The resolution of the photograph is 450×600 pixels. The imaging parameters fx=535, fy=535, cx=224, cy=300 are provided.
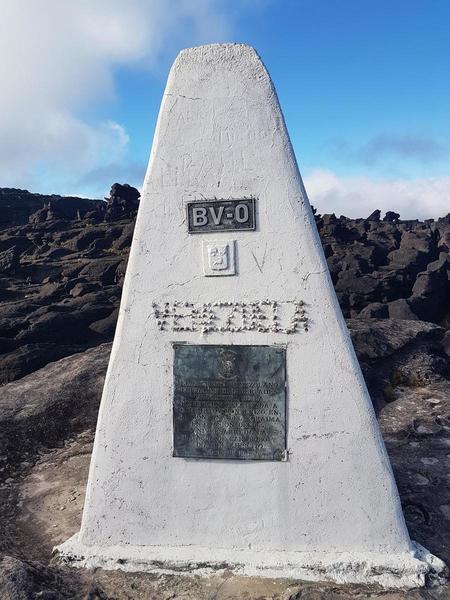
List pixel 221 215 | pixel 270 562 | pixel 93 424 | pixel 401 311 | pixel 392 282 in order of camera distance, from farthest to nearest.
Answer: pixel 392 282 → pixel 401 311 → pixel 93 424 → pixel 221 215 → pixel 270 562

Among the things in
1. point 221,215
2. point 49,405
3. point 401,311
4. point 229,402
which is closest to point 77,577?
point 229,402

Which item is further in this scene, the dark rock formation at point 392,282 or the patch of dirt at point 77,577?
the dark rock formation at point 392,282

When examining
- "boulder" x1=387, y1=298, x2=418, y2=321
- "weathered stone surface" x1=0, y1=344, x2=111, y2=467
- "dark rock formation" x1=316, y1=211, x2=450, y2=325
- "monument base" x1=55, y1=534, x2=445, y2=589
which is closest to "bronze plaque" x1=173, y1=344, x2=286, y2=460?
"monument base" x1=55, y1=534, x2=445, y2=589

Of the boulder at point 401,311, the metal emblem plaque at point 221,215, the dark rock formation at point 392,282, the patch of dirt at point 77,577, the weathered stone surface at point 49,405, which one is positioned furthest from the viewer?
the dark rock formation at point 392,282

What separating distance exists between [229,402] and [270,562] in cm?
104

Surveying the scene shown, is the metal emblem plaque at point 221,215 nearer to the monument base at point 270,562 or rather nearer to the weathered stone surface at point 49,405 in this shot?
the monument base at point 270,562

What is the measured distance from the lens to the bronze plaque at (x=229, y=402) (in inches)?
140

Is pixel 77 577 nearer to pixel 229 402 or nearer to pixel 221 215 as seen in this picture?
pixel 229 402

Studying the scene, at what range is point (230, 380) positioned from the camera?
Answer: 11.9 feet

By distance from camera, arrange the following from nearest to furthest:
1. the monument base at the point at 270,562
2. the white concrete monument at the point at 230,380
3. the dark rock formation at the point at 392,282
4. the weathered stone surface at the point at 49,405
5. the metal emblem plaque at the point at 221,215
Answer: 1. the monument base at the point at 270,562
2. the white concrete monument at the point at 230,380
3. the metal emblem plaque at the point at 221,215
4. the weathered stone surface at the point at 49,405
5. the dark rock formation at the point at 392,282

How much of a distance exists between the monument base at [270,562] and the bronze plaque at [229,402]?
632 millimetres

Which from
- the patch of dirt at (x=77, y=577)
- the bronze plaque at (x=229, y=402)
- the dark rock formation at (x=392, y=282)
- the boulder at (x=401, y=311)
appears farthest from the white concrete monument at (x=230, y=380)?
the boulder at (x=401, y=311)

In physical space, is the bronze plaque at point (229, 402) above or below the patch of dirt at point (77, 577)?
above

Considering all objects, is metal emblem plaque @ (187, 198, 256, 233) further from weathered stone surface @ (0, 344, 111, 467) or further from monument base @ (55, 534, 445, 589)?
weathered stone surface @ (0, 344, 111, 467)
